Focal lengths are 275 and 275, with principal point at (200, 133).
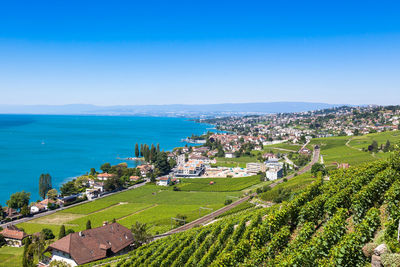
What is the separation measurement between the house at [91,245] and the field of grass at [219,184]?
3497 cm

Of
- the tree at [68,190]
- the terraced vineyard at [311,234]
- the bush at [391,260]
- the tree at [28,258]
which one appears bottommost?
the tree at [68,190]

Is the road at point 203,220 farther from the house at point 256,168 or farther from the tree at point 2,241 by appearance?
the house at point 256,168

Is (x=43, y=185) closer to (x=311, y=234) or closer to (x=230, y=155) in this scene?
(x=311, y=234)

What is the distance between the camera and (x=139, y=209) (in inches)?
2093

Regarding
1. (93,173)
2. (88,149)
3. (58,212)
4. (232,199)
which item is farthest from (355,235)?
(88,149)

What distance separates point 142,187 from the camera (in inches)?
2808

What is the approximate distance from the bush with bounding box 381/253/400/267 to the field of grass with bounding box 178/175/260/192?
2161 inches

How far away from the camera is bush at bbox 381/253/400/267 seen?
1032cm

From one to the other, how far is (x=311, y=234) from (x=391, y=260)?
7.90 metres

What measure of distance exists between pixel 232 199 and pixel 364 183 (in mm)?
34085

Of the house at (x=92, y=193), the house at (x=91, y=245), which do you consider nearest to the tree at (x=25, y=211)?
the house at (x=92, y=193)

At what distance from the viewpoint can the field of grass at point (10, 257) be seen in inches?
1227

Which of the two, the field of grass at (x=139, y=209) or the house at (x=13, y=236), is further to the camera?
the field of grass at (x=139, y=209)

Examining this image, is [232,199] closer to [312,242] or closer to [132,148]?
[312,242]
